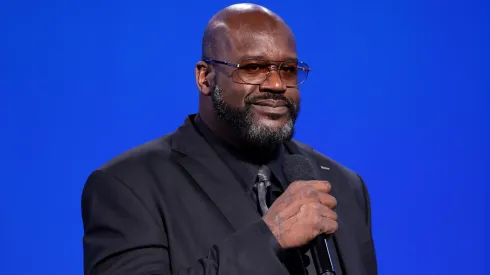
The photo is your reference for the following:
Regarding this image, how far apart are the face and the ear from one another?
0.08m

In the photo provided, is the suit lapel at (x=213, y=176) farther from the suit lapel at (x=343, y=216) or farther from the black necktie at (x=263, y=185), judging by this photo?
the suit lapel at (x=343, y=216)

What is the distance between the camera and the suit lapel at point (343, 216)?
2266 millimetres

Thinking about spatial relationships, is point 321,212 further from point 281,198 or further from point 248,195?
point 248,195

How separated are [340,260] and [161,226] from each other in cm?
48

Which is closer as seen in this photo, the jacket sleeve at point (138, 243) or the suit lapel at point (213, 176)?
the jacket sleeve at point (138, 243)

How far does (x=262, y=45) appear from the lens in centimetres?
229

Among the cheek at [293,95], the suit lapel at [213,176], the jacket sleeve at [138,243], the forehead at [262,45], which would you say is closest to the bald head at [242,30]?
the forehead at [262,45]

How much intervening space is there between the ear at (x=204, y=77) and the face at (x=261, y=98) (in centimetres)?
8

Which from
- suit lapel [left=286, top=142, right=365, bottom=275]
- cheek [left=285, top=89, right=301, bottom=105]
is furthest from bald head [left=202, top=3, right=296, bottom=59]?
suit lapel [left=286, top=142, right=365, bottom=275]

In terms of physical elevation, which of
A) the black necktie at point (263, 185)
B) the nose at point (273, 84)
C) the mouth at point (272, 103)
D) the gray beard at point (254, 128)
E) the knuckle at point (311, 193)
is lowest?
the knuckle at point (311, 193)

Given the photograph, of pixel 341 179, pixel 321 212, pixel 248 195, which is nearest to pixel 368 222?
pixel 341 179

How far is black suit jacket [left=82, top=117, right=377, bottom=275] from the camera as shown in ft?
6.53

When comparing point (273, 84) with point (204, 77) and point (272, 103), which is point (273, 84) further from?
point (204, 77)

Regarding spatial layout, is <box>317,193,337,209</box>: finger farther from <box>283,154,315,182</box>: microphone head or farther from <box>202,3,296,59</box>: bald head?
<box>202,3,296,59</box>: bald head
